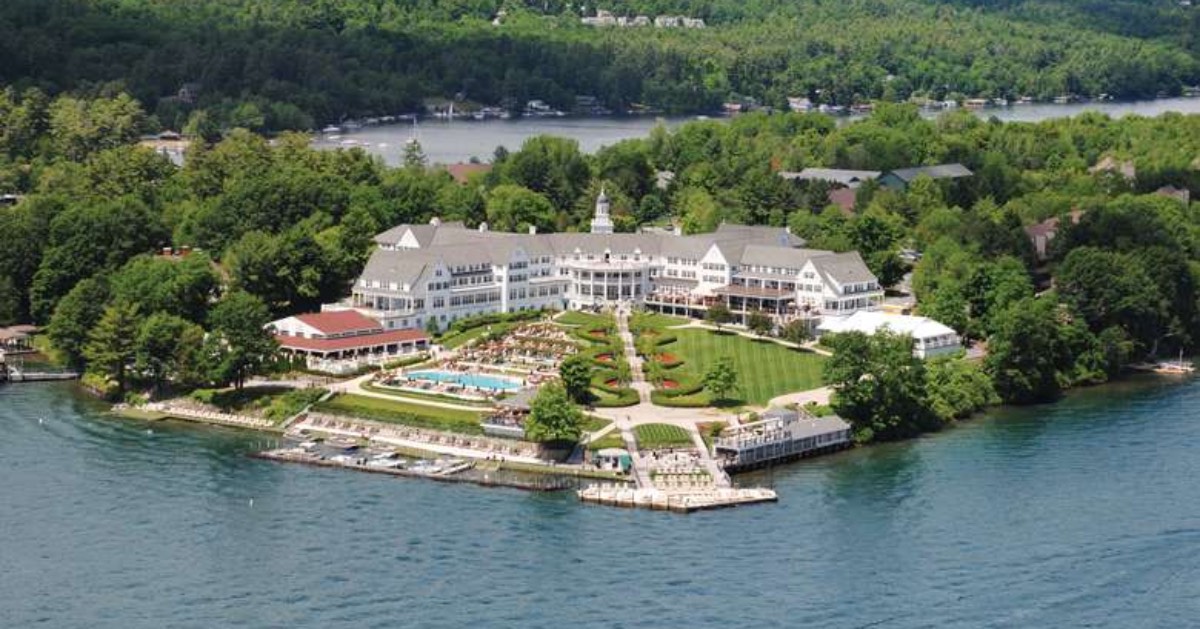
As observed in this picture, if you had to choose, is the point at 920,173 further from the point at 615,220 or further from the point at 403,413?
the point at 403,413

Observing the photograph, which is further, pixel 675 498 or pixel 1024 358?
pixel 1024 358

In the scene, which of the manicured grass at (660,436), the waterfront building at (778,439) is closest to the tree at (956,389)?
the waterfront building at (778,439)

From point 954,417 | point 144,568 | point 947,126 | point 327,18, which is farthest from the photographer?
point 327,18

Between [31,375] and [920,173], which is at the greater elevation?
[920,173]

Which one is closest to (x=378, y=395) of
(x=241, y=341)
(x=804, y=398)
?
(x=241, y=341)

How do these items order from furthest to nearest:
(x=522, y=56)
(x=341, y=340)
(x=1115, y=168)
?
1. (x=522, y=56)
2. (x=1115, y=168)
3. (x=341, y=340)

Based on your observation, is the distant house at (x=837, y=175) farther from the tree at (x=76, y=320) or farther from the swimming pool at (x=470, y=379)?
the tree at (x=76, y=320)

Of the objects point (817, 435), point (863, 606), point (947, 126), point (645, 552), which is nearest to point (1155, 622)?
point (863, 606)

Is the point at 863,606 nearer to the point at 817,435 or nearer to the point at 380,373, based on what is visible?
the point at 817,435

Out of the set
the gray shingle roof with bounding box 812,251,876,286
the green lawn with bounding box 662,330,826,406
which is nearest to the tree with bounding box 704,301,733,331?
the green lawn with bounding box 662,330,826,406
